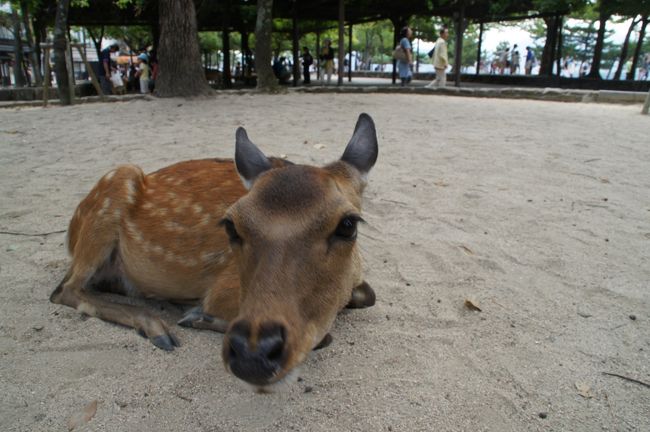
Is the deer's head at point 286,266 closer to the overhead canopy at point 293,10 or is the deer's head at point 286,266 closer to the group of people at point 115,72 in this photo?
the group of people at point 115,72

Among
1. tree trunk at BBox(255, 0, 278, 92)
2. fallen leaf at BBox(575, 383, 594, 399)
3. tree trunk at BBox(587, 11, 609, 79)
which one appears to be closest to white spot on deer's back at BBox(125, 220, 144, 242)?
fallen leaf at BBox(575, 383, 594, 399)

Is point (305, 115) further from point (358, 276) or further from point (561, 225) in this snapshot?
point (358, 276)

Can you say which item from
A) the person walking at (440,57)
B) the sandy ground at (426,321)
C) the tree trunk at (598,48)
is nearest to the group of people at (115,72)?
the person walking at (440,57)

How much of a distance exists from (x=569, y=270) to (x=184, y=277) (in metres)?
2.74

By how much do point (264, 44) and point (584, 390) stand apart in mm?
13315

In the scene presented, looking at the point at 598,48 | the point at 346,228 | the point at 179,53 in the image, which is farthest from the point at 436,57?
the point at 346,228

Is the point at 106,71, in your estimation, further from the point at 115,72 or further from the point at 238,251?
the point at 238,251

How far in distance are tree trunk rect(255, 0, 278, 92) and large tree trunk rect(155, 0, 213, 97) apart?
221cm

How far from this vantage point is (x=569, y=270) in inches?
140

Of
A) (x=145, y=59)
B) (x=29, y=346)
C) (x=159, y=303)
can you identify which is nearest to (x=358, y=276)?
(x=159, y=303)

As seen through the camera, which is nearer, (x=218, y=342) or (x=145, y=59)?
(x=218, y=342)

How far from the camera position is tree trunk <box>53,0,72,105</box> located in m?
12.2

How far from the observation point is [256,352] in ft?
5.65

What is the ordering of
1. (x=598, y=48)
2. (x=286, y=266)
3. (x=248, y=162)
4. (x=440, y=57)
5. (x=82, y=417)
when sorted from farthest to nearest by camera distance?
(x=598, y=48), (x=440, y=57), (x=248, y=162), (x=82, y=417), (x=286, y=266)
